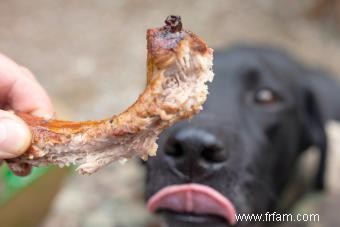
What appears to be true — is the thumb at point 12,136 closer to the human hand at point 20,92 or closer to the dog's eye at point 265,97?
the human hand at point 20,92

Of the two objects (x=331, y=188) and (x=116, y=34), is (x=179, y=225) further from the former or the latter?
(x=116, y=34)

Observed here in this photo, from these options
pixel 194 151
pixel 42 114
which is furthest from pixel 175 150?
pixel 42 114

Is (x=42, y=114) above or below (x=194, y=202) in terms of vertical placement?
above

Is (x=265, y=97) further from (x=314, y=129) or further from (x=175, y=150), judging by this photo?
(x=175, y=150)

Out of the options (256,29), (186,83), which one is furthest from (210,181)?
(256,29)

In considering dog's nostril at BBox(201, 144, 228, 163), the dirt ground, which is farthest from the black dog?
the dirt ground

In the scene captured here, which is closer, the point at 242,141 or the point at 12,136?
the point at 12,136

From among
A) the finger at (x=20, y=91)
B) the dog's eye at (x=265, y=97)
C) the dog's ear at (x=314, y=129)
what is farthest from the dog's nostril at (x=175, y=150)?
the dog's ear at (x=314, y=129)
